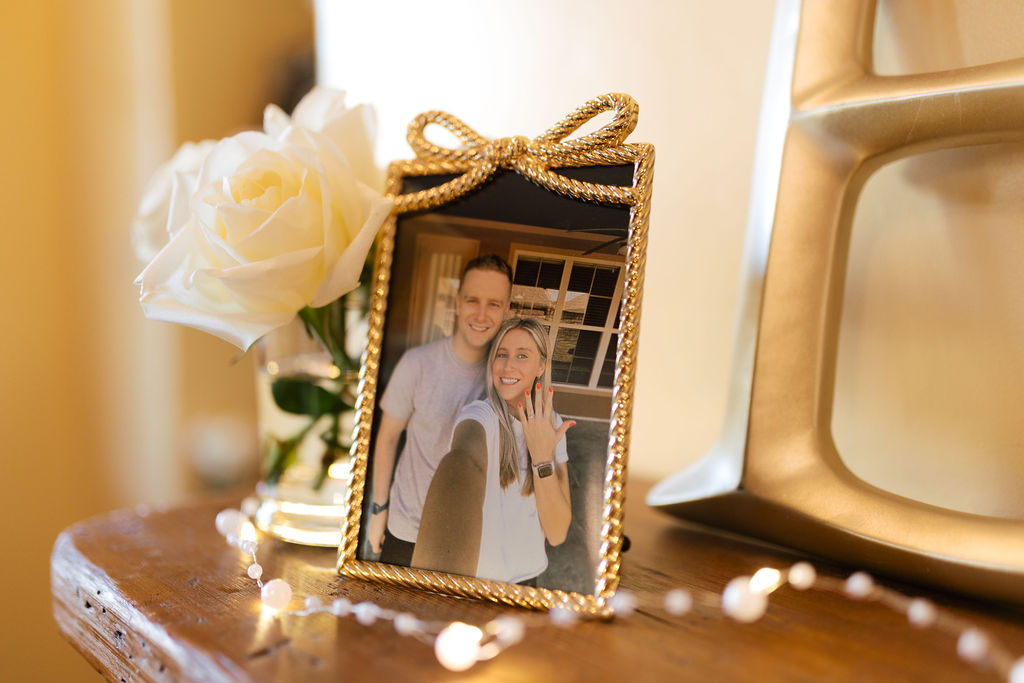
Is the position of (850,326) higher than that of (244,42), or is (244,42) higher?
(244,42)

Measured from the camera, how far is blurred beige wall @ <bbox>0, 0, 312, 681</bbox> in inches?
44.1

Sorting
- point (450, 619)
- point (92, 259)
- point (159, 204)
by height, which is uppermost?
point (159, 204)

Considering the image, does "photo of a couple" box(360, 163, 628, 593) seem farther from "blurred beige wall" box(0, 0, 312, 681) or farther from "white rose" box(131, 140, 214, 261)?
"blurred beige wall" box(0, 0, 312, 681)

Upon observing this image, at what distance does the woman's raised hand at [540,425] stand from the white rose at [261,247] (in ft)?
0.46

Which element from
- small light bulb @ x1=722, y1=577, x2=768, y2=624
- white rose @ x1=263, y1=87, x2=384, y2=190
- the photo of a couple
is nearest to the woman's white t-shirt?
the photo of a couple

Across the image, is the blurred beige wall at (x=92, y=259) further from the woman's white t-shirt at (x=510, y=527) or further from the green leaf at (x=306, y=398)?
the woman's white t-shirt at (x=510, y=527)

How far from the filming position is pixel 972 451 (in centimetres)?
44

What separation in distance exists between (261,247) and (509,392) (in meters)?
0.17

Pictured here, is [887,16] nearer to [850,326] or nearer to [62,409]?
[850,326]

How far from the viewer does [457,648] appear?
0.32 m

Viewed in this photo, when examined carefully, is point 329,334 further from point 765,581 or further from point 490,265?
point 765,581

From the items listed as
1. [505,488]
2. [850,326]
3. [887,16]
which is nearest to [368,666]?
[505,488]

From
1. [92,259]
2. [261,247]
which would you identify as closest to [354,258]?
[261,247]

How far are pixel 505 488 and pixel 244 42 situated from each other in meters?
1.18
